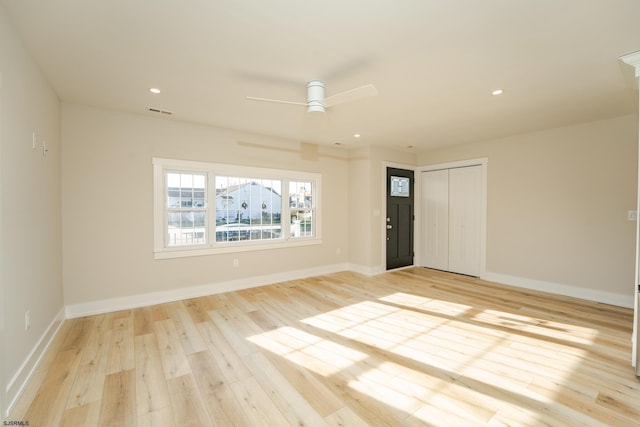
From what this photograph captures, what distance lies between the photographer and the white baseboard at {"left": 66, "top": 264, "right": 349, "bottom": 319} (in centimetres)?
356

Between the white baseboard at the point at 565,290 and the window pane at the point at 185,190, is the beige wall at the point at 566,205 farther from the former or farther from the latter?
the window pane at the point at 185,190

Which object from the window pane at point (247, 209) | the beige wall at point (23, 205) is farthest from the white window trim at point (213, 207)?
the beige wall at point (23, 205)

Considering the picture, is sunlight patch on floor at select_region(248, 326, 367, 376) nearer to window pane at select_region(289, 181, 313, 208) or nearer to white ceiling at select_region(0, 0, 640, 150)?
white ceiling at select_region(0, 0, 640, 150)

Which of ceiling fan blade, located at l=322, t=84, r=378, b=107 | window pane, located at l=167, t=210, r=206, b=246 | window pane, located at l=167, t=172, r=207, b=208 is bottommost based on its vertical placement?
window pane, located at l=167, t=210, r=206, b=246

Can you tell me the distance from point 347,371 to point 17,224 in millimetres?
2801

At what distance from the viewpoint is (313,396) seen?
201 centimetres

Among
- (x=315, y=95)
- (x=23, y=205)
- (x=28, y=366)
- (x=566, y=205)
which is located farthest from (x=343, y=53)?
(x=566, y=205)

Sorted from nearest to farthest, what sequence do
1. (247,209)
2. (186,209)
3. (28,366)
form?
(28,366) < (186,209) < (247,209)

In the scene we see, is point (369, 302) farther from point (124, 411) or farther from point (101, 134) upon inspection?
point (101, 134)

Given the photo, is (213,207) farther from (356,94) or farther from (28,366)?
(356,94)

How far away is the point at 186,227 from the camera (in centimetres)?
431

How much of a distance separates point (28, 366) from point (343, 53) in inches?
142

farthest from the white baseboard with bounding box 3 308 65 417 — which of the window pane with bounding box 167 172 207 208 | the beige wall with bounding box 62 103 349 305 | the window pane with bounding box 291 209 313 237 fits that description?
the window pane with bounding box 291 209 313 237

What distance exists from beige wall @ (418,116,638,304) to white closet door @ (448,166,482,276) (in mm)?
251
